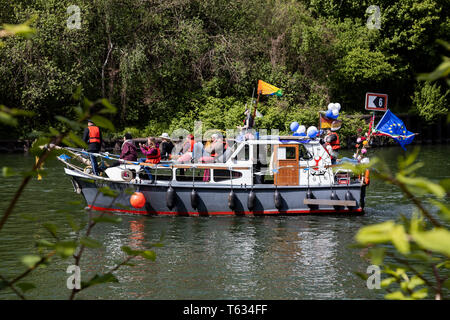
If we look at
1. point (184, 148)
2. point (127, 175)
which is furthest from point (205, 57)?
point (127, 175)

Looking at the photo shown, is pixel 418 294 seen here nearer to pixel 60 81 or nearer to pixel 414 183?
pixel 414 183

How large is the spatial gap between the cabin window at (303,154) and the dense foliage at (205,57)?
25.6 m

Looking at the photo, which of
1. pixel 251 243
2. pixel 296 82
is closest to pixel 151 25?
pixel 296 82

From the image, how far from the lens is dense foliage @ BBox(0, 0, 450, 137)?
42531 mm

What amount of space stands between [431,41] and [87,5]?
28.8 metres

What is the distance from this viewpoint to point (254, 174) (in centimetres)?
1900

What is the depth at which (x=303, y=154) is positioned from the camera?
1900 centimetres

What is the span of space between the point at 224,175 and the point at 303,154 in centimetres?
249

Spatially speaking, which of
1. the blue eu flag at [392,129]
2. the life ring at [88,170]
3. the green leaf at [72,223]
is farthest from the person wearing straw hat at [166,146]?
the green leaf at [72,223]

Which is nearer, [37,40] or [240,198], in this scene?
[240,198]

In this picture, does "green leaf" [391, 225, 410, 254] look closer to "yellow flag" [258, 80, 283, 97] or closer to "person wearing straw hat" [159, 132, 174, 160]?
"yellow flag" [258, 80, 283, 97]

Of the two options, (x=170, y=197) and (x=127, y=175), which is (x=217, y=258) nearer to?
(x=170, y=197)

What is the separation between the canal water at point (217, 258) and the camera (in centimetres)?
1111

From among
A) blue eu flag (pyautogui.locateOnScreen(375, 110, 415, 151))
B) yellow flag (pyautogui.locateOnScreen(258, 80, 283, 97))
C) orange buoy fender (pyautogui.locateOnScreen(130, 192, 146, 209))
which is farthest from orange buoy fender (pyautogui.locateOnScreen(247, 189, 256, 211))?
blue eu flag (pyautogui.locateOnScreen(375, 110, 415, 151))
